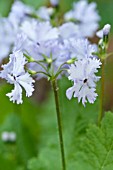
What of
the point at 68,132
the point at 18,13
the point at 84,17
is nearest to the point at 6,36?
the point at 18,13

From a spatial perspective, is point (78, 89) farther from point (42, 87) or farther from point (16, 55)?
point (42, 87)

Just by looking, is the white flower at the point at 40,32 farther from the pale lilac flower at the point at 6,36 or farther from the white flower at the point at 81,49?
the pale lilac flower at the point at 6,36

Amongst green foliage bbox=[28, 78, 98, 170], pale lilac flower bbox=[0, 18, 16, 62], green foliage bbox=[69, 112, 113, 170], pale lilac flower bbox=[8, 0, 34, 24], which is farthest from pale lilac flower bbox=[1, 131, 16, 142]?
green foliage bbox=[69, 112, 113, 170]

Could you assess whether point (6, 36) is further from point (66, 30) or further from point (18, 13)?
point (66, 30)

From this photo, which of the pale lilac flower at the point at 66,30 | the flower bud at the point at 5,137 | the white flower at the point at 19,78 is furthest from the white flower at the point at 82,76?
the flower bud at the point at 5,137

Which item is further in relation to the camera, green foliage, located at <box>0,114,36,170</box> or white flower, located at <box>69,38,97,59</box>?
green foliage, located at <box>0,114,36,170</box>

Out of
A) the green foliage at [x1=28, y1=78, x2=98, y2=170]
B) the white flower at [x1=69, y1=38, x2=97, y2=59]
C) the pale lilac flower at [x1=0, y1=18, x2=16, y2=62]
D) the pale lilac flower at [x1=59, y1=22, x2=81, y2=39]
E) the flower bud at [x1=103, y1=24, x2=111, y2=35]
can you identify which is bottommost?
the green foliage at [x1=28, y1=78, x2=98, y2=170]

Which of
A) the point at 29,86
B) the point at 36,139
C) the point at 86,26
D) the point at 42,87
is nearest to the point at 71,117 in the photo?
the point at 86,26

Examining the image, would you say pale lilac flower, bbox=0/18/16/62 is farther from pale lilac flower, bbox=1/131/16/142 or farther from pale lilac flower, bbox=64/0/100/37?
pale lilac flower, bbox=1/131/16/142

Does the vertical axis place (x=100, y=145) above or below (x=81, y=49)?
below
